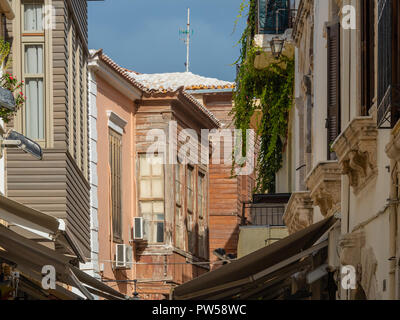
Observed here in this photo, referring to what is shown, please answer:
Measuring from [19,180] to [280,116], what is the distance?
6.31m

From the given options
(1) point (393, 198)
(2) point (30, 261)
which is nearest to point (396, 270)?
(1) point (393, 198)

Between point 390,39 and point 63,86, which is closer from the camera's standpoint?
point 390,39

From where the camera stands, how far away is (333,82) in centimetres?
1379

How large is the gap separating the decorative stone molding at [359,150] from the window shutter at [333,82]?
93.2 inches

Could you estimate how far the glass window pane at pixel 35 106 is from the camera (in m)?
19.6

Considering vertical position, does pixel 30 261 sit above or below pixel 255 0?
below

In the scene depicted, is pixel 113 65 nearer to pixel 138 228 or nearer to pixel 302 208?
pixel 138 228

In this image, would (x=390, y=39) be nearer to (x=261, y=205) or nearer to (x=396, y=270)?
(x=396, y=270)

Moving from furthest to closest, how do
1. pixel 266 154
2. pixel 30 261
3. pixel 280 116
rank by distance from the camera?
1. pixel 266 154
2. pixel 280 116
3. pixel 30 261

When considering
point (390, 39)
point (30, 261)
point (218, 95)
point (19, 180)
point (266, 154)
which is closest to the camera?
point (390, 39)

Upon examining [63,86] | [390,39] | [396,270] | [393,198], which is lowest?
[396,270]

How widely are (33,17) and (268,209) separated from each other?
7159mm

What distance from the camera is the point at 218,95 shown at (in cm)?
3622

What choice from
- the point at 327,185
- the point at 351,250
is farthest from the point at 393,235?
the point at 327,185
